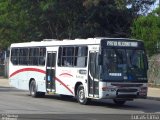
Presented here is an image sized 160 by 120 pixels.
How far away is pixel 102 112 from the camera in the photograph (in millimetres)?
20297

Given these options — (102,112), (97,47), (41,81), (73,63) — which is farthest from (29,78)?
(102,112)

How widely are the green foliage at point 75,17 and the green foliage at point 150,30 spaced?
7500 millimetres

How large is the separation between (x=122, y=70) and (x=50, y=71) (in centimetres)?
547

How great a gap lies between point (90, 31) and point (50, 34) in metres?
5.18

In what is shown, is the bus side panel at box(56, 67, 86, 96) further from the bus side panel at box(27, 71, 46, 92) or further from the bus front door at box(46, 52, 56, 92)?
the bus side panel at box(27, 71, 46, 92)

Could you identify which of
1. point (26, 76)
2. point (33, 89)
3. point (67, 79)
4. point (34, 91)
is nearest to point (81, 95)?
point (67, 79)

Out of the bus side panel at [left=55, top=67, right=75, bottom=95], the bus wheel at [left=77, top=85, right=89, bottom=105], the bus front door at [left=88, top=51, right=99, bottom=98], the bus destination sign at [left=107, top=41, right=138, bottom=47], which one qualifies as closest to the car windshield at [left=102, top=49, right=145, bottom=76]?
the bus destination sign at [left=107, top=41, right=138, bottom=47]

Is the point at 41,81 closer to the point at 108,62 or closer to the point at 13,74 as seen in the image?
the point at 13,74

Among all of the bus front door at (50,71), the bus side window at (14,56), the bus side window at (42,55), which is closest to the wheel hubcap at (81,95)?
the bus front door at (50,71)

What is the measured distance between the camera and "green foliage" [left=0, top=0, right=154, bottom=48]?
4441cm

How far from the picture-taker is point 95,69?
74.6 ft

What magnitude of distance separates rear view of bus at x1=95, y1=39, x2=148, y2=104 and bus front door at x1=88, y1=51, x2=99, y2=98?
38 cm

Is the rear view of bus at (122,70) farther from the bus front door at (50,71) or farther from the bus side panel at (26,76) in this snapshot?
the bus side panel at (26,76)

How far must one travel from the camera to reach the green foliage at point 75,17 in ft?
146
